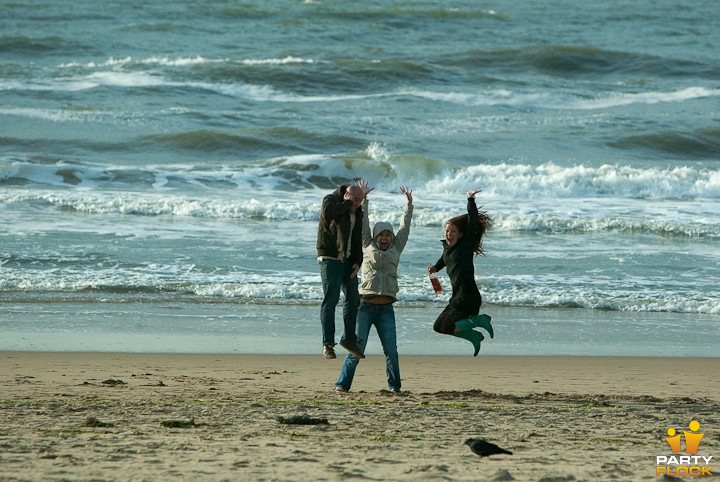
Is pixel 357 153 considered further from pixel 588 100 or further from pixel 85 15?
pixel 85 15

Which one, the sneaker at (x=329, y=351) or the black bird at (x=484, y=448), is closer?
the black bird at (x=484, y=448)

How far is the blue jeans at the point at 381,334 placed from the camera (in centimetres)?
717

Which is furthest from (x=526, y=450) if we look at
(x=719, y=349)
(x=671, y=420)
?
(x=719, y=349)

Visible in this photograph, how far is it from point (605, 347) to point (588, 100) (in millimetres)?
19894

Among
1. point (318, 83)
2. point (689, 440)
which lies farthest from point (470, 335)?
point (318, 83)

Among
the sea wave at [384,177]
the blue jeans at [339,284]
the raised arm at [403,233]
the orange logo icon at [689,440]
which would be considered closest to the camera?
the orange logo icon at [689,440]

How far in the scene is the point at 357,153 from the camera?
70.7 feet

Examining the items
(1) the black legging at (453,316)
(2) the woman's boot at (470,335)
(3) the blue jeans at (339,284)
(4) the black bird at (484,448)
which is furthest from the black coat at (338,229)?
(4) the black bird at (484,448)

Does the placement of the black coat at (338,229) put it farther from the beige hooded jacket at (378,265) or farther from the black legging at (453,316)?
the black legging at (453,316)

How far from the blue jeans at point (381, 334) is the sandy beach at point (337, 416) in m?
0.16

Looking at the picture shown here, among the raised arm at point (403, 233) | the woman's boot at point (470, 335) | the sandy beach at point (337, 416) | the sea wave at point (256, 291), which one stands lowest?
the sandy beach at point (337, 416)
